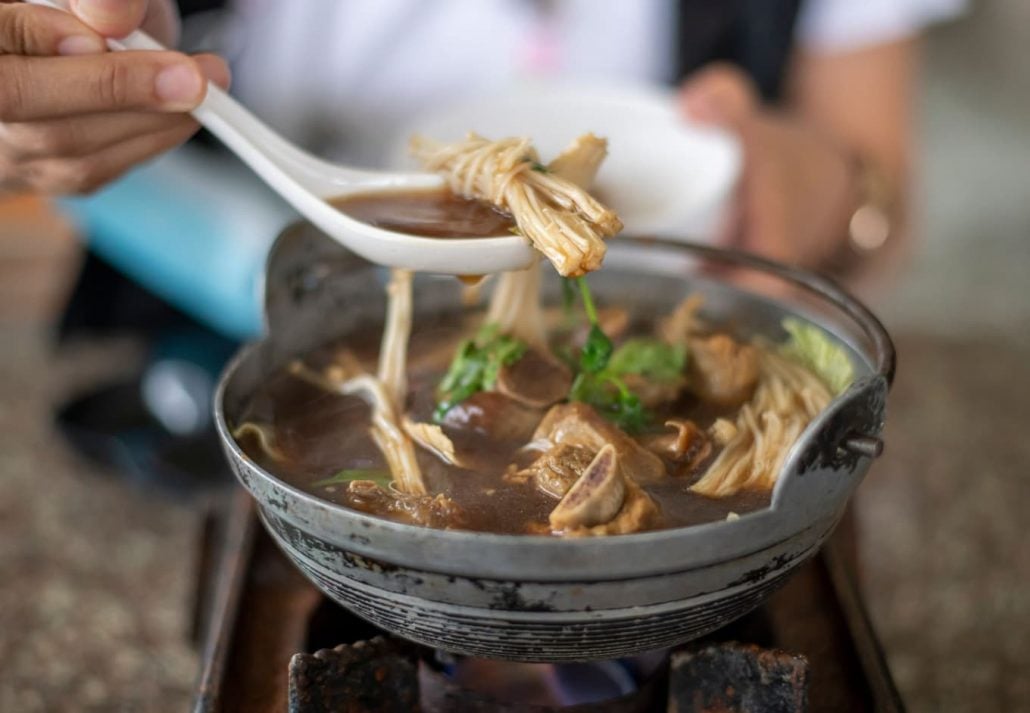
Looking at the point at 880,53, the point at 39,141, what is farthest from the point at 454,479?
the point at 880,53

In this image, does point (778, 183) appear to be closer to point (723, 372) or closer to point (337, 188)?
point (723, 372)

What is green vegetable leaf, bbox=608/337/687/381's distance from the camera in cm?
138

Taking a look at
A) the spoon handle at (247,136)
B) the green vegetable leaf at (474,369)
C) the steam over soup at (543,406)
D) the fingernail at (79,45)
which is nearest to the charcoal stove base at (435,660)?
the steam over soup at (543,406)

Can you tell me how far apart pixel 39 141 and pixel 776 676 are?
1151 millimetres

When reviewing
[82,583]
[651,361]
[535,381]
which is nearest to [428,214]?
[535,381]

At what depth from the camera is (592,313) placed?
1.32m

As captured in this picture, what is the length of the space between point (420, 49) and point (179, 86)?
1.74 meters

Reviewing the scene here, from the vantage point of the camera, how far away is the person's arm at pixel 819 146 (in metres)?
2.38

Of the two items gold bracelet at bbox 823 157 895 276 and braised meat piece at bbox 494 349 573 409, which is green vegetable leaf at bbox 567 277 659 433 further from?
gold bracelet at bbox 823 157 895 276

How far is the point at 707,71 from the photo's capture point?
2.83 metres

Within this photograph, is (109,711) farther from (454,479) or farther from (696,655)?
(696,655)

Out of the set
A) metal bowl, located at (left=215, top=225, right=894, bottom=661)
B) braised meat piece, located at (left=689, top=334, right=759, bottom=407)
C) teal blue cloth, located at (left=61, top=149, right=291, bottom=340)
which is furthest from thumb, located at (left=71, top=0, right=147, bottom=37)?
teal blue cloth, located at (left=61, top=149, right=291, bottom=340)

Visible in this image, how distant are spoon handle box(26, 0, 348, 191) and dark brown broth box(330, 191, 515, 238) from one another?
59mm

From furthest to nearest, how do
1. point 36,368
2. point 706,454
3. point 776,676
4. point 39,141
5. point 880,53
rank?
point 36,368
point 880,53
point 39,141
point 706,454
point 776,676
